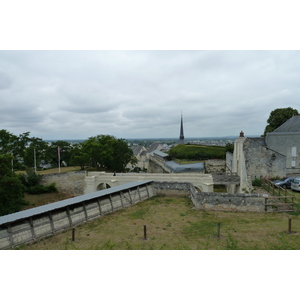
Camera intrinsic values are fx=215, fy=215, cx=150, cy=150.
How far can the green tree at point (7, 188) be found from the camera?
17.8 m

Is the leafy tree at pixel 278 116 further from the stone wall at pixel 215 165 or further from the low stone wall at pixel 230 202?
the low stone wall at pixel 230 202

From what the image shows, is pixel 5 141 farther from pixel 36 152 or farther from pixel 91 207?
pixel 91 207

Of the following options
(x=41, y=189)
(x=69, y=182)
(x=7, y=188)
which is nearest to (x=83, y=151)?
(x=69, y=182)

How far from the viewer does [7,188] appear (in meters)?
18.1

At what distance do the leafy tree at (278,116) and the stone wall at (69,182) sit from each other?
3294cm

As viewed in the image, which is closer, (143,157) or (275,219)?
(275,219)

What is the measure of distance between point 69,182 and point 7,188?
10678 mm

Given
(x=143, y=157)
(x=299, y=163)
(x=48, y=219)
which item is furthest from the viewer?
(x=143, y=157)

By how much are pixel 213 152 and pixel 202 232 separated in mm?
27284

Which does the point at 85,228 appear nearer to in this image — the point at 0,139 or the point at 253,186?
the point at 253,186

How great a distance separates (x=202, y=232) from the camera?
1059 cm

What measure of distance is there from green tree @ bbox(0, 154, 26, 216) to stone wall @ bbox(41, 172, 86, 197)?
9735mm

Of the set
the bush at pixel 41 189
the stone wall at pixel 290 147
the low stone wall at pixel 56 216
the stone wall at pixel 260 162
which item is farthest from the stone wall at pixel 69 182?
the stone wall at pixel 290 147

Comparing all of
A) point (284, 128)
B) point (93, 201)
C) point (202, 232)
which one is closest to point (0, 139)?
point (93, 201)
